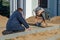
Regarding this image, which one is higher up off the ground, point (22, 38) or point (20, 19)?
point (20, 19)

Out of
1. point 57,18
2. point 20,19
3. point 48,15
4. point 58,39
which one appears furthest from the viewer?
point 48,15

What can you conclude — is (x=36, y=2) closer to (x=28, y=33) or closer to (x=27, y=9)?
(x=27, y=9)

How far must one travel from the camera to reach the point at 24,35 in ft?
37.5

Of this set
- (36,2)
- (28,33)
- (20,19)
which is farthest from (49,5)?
(20,19)

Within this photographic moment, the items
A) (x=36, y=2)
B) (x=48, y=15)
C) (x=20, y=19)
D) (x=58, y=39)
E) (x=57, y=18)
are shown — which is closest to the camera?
(x=20, y=19)

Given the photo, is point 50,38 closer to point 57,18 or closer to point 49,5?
point 57,18

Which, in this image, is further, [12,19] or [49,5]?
[49,5]

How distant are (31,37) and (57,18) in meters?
8.25

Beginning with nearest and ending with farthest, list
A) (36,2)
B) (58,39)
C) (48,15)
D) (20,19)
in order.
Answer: (20,19) → (58,39) → (48,15) → (36,2)

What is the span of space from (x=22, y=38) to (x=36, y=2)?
39.3 ft

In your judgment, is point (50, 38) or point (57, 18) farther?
point (57, 18)

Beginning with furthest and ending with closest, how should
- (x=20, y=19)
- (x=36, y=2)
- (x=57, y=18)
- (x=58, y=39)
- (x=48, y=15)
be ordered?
(x=36, y=2) < (x=48, y=15) < (x=57, y=18) < (x=58, y=39) < (x=20, y=19)

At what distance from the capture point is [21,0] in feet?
70.1

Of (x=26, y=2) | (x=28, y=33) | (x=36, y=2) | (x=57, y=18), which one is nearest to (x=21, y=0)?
(x=26, y=2)
